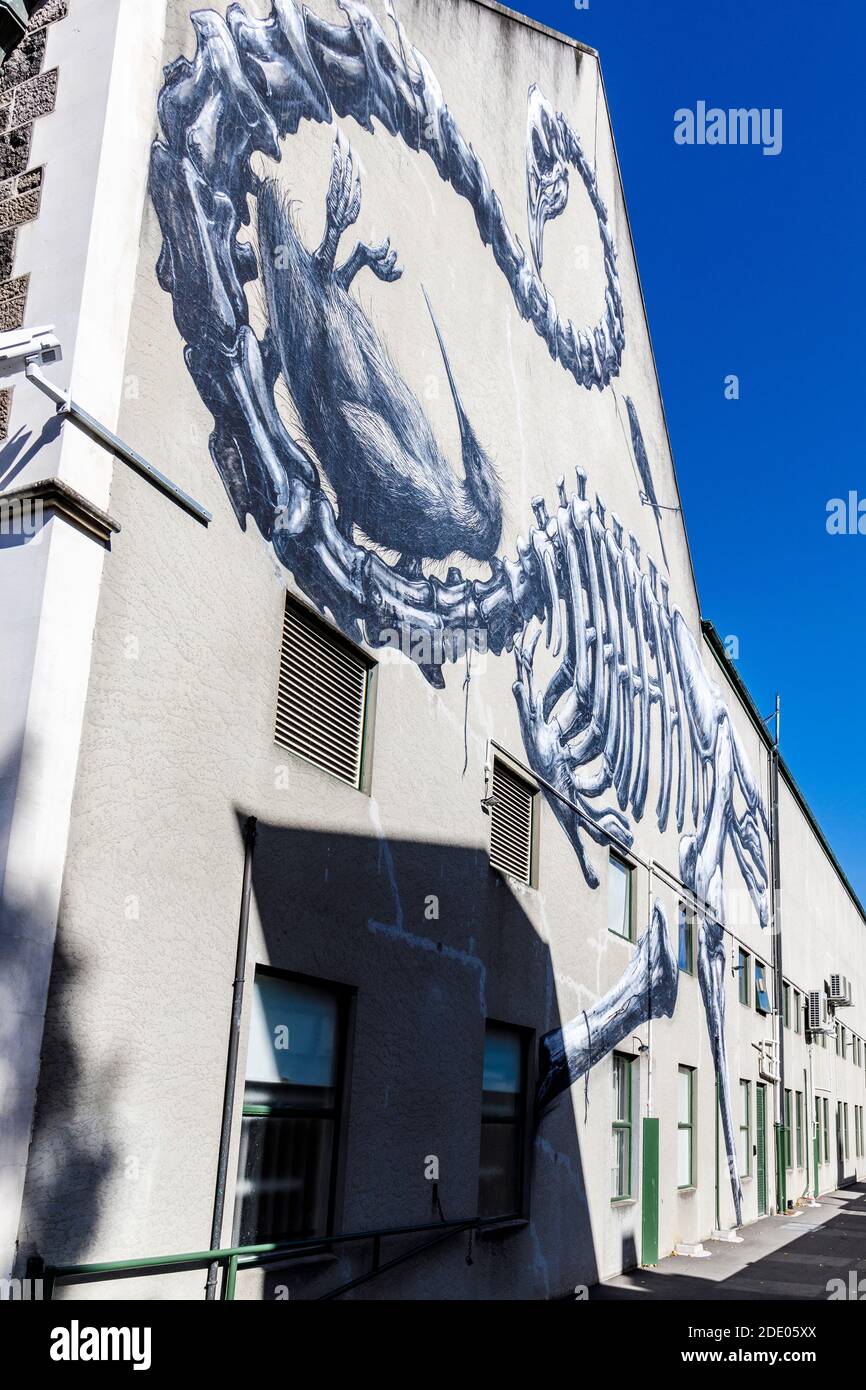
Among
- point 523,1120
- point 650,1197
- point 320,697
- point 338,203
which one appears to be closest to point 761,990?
point 650,1197

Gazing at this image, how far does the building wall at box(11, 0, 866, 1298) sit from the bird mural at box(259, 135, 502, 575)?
42 millimetres

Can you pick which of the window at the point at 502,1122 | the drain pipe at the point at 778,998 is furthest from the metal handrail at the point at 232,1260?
the drain pipe at the point at 778,998

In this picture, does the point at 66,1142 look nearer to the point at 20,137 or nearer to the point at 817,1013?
the point at 20,137

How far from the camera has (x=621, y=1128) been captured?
14898 millimetres

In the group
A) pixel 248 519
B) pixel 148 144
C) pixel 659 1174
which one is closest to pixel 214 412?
pixel 248 519

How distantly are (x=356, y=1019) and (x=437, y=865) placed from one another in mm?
1823

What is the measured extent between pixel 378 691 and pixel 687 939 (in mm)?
11256

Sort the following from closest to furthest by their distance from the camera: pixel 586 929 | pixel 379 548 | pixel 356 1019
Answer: pixel 356 1019, pixel 379 548, pixel 586 929

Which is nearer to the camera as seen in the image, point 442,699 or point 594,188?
point 442,699

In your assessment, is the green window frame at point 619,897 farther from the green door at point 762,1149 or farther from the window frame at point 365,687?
the green door at point 762,1149

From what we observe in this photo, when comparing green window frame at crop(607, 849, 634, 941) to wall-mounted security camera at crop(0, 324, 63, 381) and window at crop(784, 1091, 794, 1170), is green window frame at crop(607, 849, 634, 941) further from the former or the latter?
window at crop(784, 1091, 794, 1170)

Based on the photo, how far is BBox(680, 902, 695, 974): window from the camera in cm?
1853
